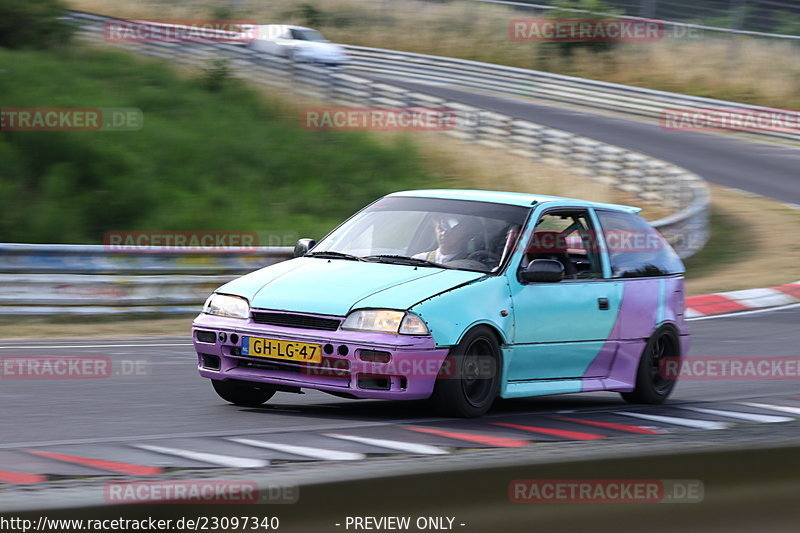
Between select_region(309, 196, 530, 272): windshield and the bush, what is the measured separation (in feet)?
54.1

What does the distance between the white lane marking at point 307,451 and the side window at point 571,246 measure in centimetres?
268

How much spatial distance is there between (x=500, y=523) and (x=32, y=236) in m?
13.2

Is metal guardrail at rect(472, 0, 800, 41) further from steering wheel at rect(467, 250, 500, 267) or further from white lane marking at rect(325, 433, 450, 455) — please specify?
white lane marking at rect(325, 433, 450, 455)

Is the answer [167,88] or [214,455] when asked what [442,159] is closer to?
[167,88]

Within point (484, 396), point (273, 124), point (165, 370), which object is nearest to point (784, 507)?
point (484, 396)

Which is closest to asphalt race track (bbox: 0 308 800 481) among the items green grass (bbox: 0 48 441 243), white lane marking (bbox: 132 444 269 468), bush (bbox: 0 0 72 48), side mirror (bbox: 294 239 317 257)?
white lane marking (bbox: 132 444 269 468)

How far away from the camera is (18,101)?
19141 mm

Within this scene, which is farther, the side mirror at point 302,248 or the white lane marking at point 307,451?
the side mirror at point 302,248

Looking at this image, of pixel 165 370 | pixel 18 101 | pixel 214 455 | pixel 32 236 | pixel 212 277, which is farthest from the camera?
pixel 18 101

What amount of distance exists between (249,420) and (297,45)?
99.1ft

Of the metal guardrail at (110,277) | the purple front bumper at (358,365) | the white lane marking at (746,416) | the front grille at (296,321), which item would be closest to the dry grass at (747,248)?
the metal guardrail at (110,277)

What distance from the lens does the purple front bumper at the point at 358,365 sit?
7.18 m

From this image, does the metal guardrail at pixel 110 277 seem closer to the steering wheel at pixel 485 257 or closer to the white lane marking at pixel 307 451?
the steering wheel at pixel 485 257

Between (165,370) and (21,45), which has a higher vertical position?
(21,45)
